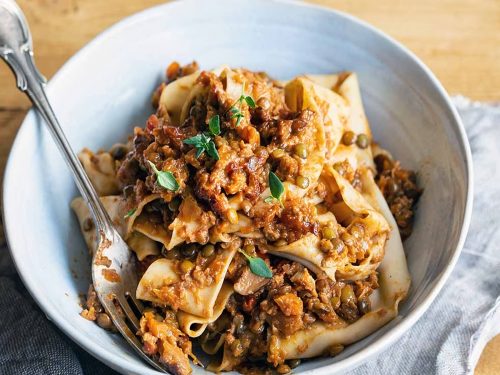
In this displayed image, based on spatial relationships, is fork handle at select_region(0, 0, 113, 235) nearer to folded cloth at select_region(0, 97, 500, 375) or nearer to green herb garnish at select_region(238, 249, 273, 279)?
folded cloth at select_region(0, 97, 500, 375)

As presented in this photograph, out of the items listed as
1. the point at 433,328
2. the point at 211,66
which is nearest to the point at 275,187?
the point at 433,328

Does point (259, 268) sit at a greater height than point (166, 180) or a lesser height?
lesser

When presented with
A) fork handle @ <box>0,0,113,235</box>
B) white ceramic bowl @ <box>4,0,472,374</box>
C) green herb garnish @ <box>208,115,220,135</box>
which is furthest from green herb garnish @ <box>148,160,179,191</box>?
white ceramic bowl @ <box>4,0,472,374</box>

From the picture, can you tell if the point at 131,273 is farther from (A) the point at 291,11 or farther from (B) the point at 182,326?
(A) the point at 291,11

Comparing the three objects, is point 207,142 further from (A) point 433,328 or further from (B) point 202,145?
(A) point 433,328

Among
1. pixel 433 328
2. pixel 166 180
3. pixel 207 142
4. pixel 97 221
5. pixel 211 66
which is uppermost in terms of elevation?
pixel 207 142
